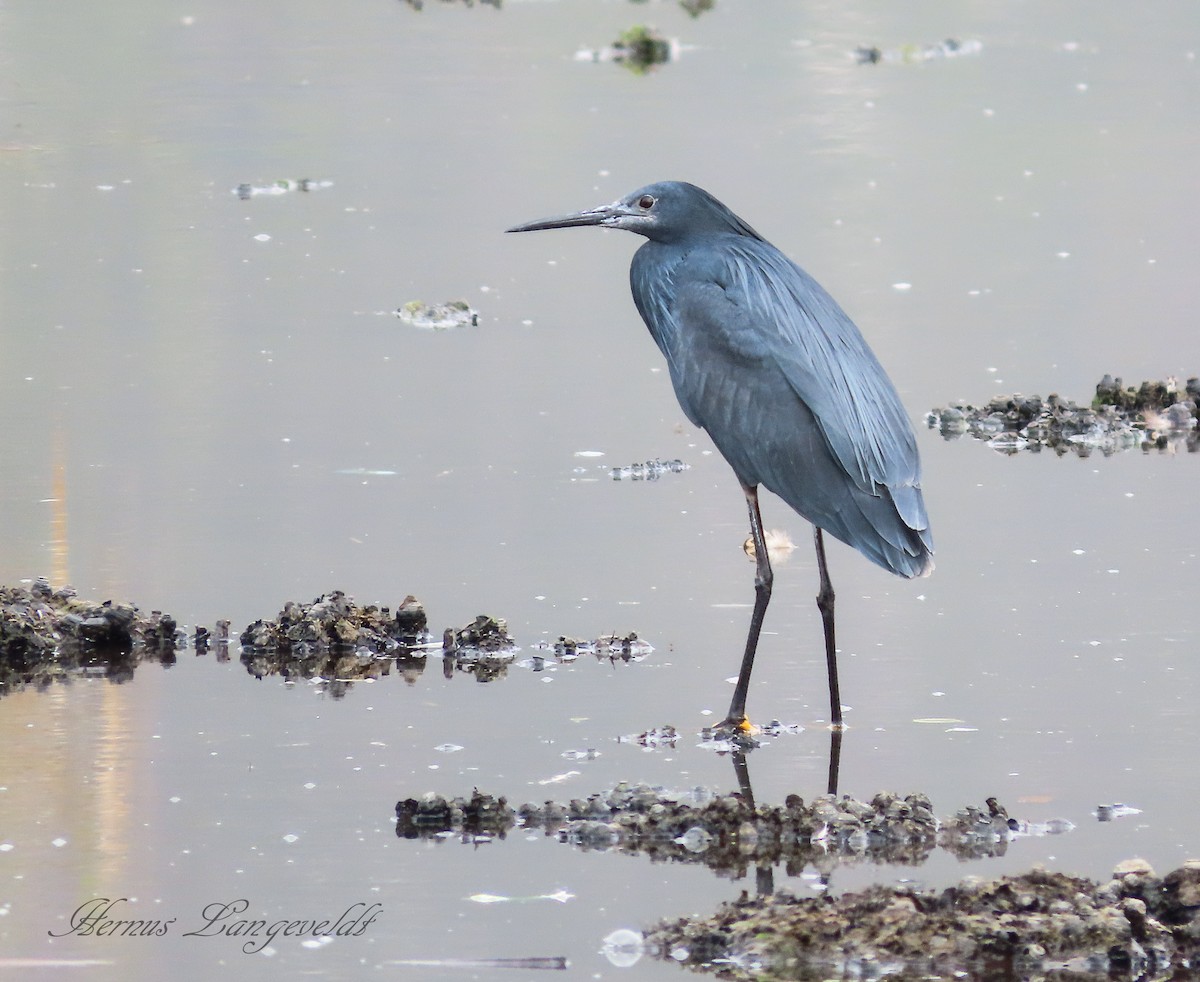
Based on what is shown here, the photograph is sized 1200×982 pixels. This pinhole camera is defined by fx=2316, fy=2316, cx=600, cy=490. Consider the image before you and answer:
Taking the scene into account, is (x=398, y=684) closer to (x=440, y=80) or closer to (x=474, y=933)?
(x=474, y=933)

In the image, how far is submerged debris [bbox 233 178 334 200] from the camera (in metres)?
15.1

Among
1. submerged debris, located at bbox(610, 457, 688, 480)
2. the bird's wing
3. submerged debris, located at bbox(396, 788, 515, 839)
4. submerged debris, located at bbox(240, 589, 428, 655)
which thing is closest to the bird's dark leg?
the bird's wing

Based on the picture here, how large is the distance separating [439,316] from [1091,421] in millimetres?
3564

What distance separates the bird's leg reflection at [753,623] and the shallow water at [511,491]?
0.16 metres

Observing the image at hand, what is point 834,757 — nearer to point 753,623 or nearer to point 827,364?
point 753,623

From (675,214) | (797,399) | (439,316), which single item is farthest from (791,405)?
(439,316)

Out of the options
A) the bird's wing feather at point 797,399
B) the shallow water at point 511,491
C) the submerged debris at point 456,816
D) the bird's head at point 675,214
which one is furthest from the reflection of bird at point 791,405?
the submerged debris at point 456,816

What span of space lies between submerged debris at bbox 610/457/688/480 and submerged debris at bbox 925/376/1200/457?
1.34 metres

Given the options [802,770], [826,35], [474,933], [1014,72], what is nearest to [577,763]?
[802,770]

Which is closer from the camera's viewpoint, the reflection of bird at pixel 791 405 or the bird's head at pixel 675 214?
the reflection of bird at pixel 791 405

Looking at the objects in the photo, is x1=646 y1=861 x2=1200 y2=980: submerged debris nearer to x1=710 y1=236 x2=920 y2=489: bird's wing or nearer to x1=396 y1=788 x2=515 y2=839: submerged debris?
x1=396 y1=788 x2=515 y2=839: submerged debris

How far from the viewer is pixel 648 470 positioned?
31.1ft

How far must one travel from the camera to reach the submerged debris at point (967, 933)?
5184 millimetres

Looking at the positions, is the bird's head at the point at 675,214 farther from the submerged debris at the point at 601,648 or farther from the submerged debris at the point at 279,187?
the submerged debris at the point at 279,187
